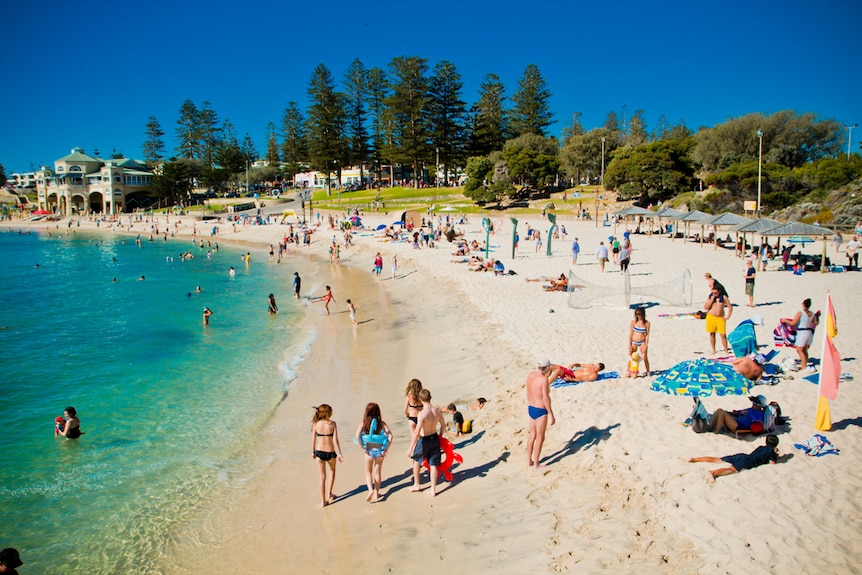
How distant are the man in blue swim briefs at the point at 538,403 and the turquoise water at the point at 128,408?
412 cm

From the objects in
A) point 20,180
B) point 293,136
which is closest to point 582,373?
point 293,136

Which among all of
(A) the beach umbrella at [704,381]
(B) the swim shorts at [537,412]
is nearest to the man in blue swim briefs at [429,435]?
(B) the swim shorts at [537,412]

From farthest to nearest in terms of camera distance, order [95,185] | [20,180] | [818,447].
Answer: [20,180] → [95,185] → [818,447]

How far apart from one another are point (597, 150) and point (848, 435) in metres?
53.4

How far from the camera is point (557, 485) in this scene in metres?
5.63

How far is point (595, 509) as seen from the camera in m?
5.08

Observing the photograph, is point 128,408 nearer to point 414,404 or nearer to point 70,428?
point 70,428

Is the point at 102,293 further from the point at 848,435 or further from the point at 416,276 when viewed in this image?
the point at 848,435

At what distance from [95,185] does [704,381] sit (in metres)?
88.4

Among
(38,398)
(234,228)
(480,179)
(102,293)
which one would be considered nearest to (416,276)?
(38,398)

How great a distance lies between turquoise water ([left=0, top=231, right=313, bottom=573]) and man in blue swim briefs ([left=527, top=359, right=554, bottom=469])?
4.12m

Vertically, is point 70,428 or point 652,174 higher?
point 652,174

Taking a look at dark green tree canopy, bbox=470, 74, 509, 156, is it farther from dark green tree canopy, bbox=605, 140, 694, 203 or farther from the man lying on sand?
the man lying on sand

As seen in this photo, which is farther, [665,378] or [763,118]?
[763,118]
